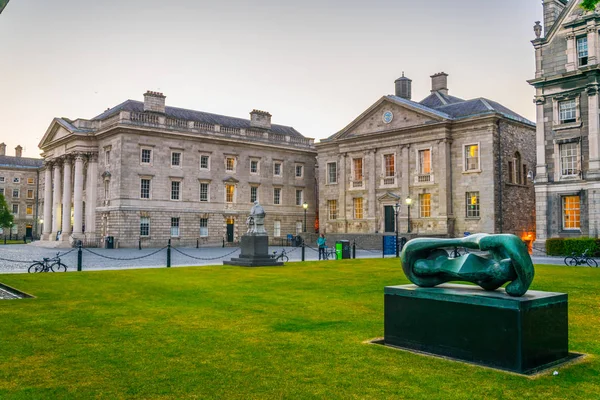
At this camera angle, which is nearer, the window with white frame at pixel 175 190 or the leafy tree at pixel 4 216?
the window with white frame at pixel 175 190

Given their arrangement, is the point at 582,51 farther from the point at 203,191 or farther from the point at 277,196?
the point at 203,191

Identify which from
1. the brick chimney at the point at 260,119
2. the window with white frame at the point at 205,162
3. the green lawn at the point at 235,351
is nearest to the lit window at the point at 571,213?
the green lawn at the point at 235,351

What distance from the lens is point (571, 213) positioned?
114ft

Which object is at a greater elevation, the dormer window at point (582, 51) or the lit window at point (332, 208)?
the dormer window at point (582, 51)

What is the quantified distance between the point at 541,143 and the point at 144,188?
31998mm

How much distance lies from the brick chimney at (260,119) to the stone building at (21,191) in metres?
49.0

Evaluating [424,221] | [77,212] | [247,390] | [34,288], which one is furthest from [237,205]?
[247,390]

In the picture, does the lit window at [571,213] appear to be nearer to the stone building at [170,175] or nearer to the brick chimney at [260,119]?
the stone building at [170,175]

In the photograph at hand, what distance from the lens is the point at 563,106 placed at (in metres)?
35.4

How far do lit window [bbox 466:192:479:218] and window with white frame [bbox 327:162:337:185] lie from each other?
47.7 feet

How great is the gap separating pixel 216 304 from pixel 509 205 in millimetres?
36158

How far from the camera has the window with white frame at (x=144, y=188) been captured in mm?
48188

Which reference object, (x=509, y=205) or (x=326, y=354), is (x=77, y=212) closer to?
(x=509, y=205)

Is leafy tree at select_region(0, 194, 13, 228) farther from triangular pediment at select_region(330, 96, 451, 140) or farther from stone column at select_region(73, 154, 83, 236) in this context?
triangular pediment at select_region(330, 96, 451, 140)
